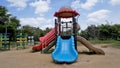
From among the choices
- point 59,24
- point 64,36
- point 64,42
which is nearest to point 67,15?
point 59,24

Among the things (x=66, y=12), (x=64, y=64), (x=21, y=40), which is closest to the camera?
(x=64, y=64)

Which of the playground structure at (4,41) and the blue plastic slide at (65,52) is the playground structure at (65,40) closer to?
the blue plastic slide at (65,52)

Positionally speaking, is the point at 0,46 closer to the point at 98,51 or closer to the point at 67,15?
the point at 67,15

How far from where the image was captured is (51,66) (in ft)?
31.0

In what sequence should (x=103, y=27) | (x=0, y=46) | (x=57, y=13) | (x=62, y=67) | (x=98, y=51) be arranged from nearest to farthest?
(x=62, y=67), (x=98, y=51), (x=57, y=13), (x=0, y=46), (x=103, y=27)

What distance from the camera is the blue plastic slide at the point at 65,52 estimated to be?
1038 centimetres

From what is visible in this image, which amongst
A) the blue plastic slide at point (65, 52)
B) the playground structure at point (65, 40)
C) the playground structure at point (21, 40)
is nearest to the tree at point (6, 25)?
the playground structure at point (21, 40)

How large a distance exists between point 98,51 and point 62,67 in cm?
498

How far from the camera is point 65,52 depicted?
11383 mm

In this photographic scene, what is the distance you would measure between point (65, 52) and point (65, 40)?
1409 mm

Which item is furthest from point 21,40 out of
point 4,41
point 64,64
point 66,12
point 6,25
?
point 6,25

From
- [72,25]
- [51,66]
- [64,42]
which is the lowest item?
[51,66]

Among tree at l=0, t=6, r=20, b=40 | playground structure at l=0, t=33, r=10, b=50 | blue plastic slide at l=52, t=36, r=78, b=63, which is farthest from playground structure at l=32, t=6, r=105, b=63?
tree at l=0, t=6, r=20, b=40

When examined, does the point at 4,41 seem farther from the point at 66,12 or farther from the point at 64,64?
the point at 64,64
